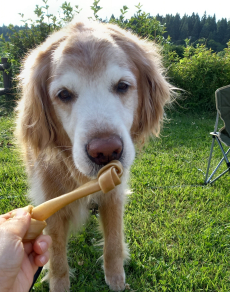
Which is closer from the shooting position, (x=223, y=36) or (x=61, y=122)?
(x=61, y=122)

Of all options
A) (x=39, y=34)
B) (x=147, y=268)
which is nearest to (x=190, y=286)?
(x=147, y=268)

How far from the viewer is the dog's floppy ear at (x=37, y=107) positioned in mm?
2207

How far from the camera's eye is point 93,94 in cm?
184

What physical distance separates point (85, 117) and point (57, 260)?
4.91 feet

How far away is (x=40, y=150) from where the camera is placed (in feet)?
7.72

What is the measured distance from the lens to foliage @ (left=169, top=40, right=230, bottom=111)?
8836 mm

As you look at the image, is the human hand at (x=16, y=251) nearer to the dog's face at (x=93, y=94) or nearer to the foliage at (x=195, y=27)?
the dog's face at (x=93, y=94)

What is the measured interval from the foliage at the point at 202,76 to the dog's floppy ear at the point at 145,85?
6.80 metres

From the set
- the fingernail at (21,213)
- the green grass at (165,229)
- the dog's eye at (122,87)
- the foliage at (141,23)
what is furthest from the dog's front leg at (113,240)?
the foliage at (141,23)

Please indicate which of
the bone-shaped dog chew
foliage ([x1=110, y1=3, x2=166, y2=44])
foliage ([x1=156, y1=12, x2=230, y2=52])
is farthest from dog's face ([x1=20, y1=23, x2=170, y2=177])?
foliage ([x1=156, y1=12, x2=230, y2=52])

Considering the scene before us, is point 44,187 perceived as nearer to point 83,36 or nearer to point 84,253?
point 84,253

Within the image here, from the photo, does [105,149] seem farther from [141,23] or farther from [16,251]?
[141,23]

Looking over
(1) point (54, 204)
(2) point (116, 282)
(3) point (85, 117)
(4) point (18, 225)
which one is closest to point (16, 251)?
(4) point (18, 225)

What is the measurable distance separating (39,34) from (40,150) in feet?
22.8
